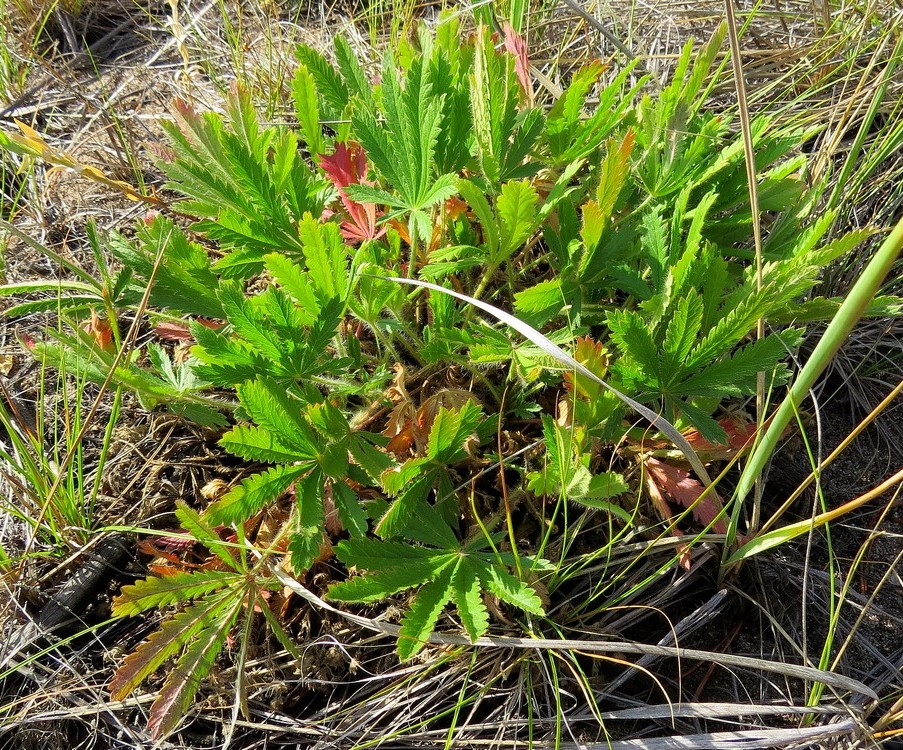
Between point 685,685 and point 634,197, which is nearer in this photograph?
point 685,685

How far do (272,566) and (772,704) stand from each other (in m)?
0.99

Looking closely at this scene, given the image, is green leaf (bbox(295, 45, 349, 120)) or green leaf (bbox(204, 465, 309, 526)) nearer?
green leaf (bbox(204, 465, 309, 526))

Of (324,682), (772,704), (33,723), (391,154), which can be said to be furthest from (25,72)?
(772,704)

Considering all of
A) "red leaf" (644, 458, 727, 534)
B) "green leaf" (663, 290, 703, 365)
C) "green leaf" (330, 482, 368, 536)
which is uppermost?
"green leaf" (663, 290, 703, 365)

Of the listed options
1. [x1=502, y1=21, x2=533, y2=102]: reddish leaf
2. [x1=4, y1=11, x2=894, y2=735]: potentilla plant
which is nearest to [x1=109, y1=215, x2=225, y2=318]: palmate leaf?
[x1=4, y1=11, x2=894, y2=735]: potentilla plant

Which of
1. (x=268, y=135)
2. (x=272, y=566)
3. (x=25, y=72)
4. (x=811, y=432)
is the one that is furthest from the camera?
(x=25, y=72)

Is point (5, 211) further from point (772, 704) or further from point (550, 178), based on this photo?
point (772, 704)

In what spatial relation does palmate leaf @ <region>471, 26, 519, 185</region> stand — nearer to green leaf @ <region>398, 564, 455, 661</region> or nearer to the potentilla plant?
the potentilla plant

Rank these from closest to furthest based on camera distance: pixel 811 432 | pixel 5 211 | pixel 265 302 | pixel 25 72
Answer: pixel 265 302 → pixel 811 432 → pixel 5 211 → pixel 25 72

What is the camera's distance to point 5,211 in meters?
2.11

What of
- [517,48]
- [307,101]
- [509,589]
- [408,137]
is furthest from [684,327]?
[307,101]

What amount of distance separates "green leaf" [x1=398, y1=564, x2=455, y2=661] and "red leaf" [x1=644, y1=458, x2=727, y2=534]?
45 centimetres

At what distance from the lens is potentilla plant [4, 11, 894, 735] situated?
120 cm

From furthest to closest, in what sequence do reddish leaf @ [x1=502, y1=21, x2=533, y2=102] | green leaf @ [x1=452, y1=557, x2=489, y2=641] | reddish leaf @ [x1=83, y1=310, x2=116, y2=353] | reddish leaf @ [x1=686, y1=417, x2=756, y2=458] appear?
reddish leaf @ [x1=83, y1=310, x2=116, y2=353] → reddish leaf @ [x1=502, y1=21, x2=533, y2=102] → reddish leaf @ [x1=686, y1=417, x2=756, y2=458] → green leaf @ [x1=452, y1=557, x2=489, y2=641]
